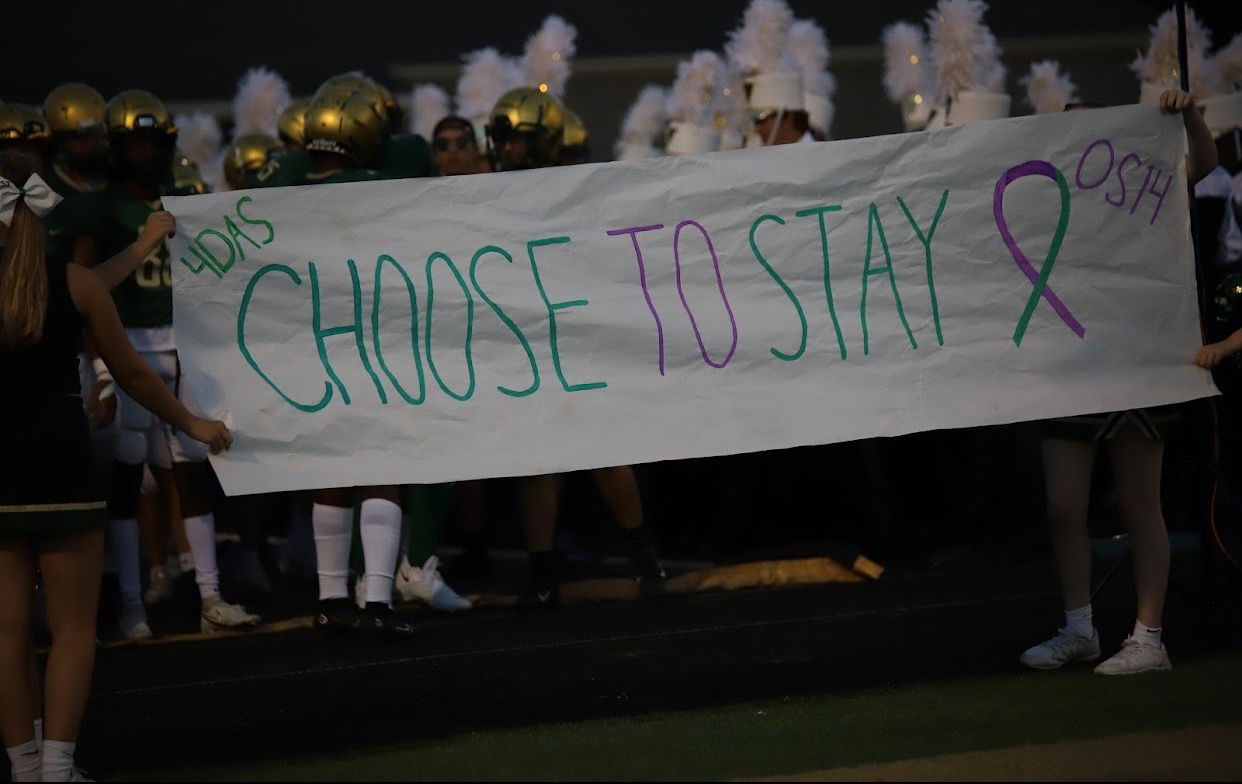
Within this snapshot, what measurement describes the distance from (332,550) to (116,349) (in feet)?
6.86

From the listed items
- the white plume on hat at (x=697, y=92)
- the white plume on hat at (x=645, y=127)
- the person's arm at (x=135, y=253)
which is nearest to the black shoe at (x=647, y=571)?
the person's arm at (x=135, y=253)

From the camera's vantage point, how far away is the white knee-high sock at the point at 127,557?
8164 millimetres

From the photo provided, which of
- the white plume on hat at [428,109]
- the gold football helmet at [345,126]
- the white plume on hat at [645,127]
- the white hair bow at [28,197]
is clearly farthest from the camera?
the white plume on hat at [645,127]

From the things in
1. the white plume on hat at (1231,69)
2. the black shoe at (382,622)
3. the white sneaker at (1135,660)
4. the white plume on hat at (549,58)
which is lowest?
the white sneaker at (1135,660)

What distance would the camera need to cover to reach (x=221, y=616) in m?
8.21

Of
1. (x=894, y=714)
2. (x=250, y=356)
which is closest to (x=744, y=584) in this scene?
(x=894, y=714)

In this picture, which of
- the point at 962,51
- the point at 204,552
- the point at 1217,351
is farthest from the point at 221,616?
the point at 962,51

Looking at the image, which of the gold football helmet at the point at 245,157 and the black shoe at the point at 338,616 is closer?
the black shoe at the point at 338,616

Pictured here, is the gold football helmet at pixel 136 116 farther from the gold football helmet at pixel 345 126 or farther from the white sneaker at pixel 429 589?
the white sneaker at pixel 429 589

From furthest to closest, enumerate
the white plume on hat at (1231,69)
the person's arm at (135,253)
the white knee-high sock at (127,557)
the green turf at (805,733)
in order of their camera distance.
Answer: the white plume on hat at (1231,69) → the white knee-high sock at (127,557) → the person's arm at (135,253) → the green turf at (805,733)

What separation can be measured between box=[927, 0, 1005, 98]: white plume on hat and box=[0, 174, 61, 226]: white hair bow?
22.6 feet

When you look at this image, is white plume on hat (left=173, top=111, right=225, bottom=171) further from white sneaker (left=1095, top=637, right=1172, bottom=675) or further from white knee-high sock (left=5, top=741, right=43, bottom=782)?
white sneaker (left=1095, top=637, right=1172, bottom=675)

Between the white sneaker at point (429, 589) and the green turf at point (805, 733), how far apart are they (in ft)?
8.56

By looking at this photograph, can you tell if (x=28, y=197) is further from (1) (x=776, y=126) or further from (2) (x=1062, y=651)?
(1) (x=776, y=126)
